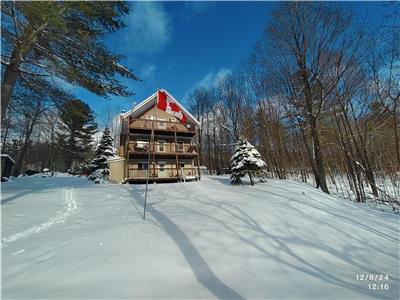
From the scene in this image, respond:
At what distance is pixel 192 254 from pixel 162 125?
61.6 ft

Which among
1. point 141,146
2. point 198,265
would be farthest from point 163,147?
point 198,265

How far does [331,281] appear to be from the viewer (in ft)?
12.2

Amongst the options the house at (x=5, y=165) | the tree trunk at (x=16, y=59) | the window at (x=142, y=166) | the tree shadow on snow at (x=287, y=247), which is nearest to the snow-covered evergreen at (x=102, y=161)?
the window at (x=142, y=166)

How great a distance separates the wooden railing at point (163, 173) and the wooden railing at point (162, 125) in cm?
377

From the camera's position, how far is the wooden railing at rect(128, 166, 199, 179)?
64.4 ft

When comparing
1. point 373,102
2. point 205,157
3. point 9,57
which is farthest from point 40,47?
point 205,157

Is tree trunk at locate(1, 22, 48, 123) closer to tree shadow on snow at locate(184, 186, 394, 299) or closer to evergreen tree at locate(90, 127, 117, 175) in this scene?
tree shadow on snow at locate(184, 186, 394, 299)

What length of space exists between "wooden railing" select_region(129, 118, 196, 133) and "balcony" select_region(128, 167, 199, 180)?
12.3 ft

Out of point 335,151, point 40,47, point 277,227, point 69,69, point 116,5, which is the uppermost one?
point 116,5

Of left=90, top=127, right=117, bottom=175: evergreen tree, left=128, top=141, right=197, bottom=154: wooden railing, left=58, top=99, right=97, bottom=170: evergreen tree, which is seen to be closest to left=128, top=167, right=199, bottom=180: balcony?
left=128, top=141, right=197, bottom=154: wooden railing

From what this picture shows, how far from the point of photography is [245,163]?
48.0 feet

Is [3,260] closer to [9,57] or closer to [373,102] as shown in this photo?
[9,57]

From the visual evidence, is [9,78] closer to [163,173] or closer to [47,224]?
[47,224]

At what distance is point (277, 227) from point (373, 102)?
15204mm
